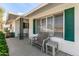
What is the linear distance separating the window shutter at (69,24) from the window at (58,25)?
0.71 m

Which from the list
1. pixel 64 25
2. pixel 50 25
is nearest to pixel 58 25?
pixel 64 25

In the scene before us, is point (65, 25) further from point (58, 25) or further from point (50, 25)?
point (50, 25)

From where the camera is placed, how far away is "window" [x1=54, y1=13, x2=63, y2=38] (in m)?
7.48

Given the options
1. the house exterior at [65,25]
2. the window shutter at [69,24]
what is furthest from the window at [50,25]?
the window shutter at [69,24]

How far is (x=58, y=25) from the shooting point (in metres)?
7.77

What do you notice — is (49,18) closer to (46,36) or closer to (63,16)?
(46,36)

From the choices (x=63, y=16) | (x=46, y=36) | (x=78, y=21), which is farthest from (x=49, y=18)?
(x=78, y=21)

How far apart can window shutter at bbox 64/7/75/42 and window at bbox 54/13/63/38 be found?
711 mm

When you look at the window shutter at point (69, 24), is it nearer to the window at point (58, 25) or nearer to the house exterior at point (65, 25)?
the house exterior at point (65, 25)

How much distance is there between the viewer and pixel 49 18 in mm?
8930

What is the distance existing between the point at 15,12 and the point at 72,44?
850cm

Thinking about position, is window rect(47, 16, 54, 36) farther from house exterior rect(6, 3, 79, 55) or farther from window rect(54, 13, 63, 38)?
window rect(54, 13, 63, 38)

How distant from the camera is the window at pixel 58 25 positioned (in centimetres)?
748

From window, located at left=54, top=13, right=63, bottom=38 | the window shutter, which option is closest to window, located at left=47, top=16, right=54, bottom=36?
window, located at left=54, top=13, right=63, bottom=38
